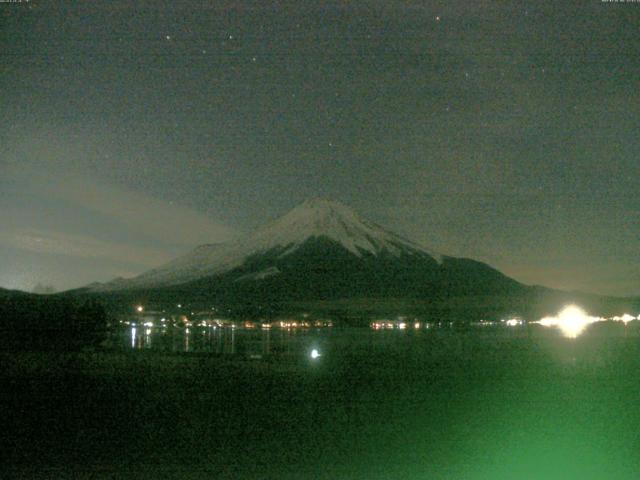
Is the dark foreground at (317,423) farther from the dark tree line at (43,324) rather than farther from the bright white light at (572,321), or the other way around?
the bright white light at (572,321)

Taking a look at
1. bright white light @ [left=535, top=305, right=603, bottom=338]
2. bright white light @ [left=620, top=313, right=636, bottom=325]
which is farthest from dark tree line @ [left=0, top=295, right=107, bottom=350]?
bright white light @ [left=620, top=313, right=636, bottom=325]

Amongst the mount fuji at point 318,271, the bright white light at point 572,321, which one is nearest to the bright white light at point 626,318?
the bright white light at point 572,321

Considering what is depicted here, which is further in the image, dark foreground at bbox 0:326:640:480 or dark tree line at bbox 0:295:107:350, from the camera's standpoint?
dark tree line at bbox 0:295:107:350

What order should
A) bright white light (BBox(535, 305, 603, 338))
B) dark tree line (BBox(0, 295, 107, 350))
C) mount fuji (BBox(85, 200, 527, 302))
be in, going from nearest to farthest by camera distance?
1. dark tree line (BBox(0, 295, 107, 350))
2. bright white light (BBox(535, 305, 603, 338))
3. mount fuji (BBox(85, 200, 527, 302))

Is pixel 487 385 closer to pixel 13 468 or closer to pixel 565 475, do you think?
pixel 565 475

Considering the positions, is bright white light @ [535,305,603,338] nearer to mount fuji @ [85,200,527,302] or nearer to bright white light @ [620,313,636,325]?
bright white light @ [620,313,636,325]

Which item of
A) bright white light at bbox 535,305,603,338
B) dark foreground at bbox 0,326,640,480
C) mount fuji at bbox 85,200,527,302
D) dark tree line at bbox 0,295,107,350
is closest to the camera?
dark foreground at bbox 0,326,640,480

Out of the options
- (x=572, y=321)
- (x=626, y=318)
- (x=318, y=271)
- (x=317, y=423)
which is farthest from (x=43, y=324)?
(x=318, y=271)
